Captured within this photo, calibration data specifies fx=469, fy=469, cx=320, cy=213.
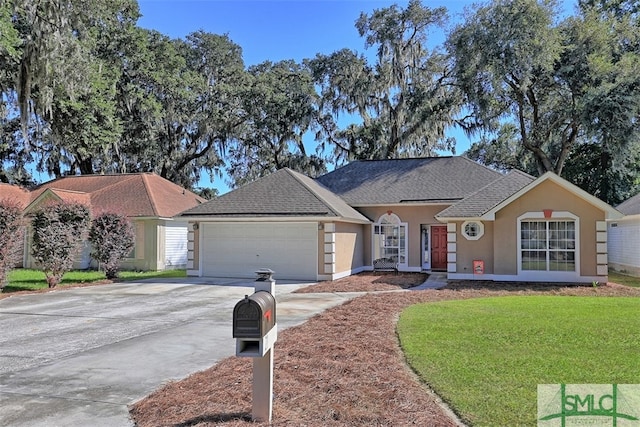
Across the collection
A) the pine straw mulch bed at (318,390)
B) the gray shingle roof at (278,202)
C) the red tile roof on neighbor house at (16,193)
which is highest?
the red tile roof on neighbor house at (16,193)

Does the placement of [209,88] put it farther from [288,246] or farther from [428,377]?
[428,377]

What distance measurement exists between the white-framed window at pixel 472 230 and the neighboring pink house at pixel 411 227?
36mm

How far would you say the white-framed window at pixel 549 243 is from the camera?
1552 cm

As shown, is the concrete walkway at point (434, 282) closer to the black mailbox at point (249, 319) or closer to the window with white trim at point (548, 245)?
the window with white trim at point (548, 245)

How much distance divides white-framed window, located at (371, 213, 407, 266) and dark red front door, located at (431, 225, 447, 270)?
1.27 m

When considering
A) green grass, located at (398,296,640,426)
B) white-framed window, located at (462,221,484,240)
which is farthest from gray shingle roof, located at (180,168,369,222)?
green grass, located at (398,296,640,426)

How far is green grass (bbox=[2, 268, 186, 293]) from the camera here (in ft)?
50.9

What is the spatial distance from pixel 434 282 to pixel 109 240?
12.1 m

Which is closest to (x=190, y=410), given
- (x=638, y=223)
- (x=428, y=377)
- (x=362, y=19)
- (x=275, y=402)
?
(x=275, y=402)

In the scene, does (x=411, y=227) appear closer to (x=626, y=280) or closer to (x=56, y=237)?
(x=626, y=280)

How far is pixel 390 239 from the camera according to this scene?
20844mm

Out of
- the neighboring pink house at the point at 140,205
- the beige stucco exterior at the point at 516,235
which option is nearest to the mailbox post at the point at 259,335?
the beige stucco exterior at the point at 516,235

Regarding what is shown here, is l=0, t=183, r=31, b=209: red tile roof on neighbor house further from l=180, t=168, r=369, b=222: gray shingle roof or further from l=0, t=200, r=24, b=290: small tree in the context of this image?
l=0, t=200, r=24, b=290: small tree

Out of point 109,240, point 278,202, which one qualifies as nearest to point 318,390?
point 278,202
